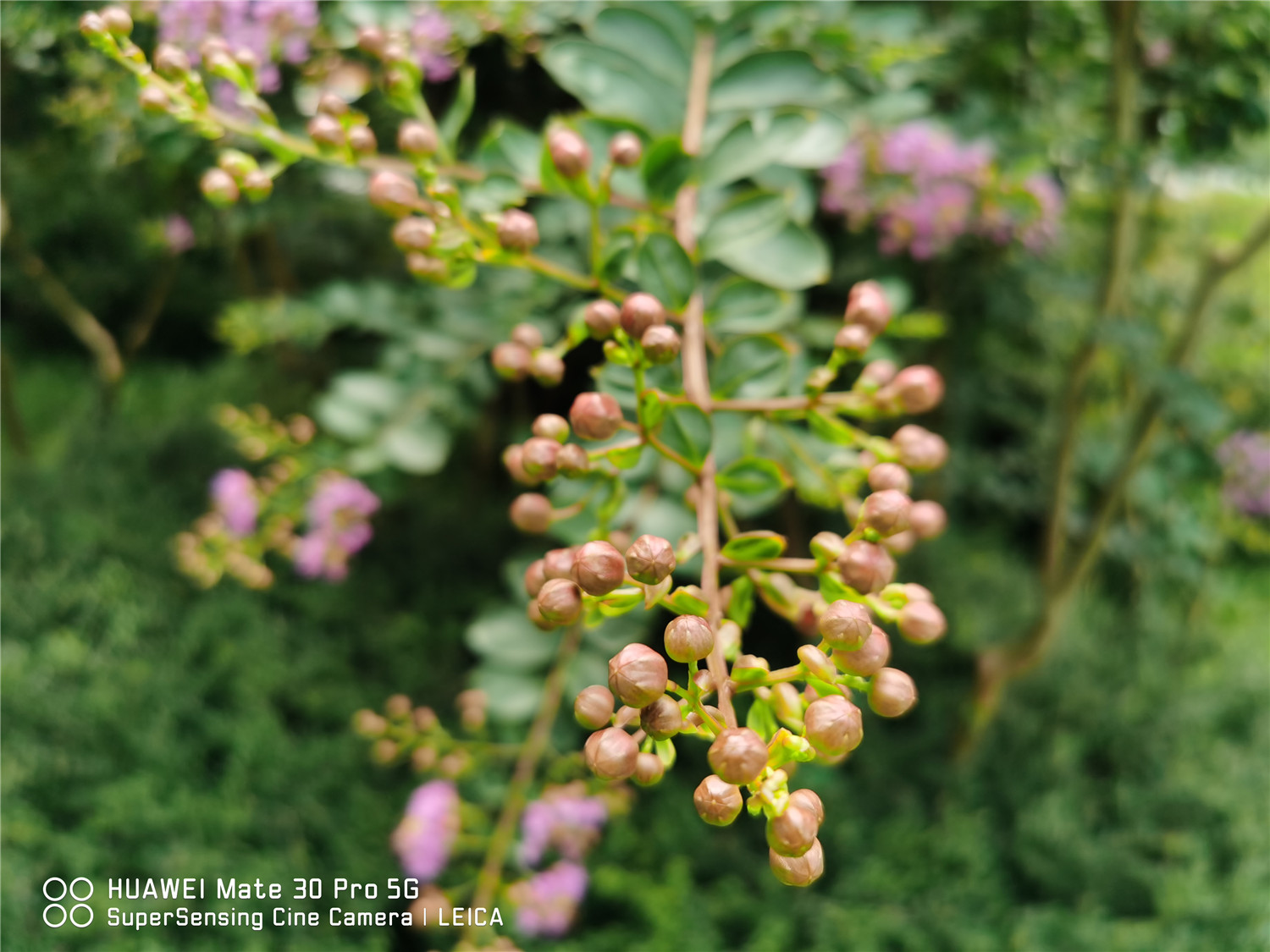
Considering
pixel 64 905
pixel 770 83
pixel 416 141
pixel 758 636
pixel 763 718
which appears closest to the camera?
pixel 763 718

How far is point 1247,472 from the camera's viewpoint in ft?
5.44

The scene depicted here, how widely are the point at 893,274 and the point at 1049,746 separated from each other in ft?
3.35

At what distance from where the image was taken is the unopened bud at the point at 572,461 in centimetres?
47

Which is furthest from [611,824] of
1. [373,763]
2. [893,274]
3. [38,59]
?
[38,59]

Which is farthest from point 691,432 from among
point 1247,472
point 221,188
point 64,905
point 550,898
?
point 1247,472

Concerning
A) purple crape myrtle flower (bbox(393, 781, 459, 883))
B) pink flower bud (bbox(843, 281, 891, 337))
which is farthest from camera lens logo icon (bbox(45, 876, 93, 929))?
pink flower bud (bbox(843, 281, 891, 337))

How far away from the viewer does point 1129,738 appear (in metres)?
1.76

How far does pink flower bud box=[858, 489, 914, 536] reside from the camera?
1.38ft

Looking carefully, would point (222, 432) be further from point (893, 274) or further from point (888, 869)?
point (888, 869)

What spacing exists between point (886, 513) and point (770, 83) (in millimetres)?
531

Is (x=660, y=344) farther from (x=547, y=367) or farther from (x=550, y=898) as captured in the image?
(x=550, y=898)

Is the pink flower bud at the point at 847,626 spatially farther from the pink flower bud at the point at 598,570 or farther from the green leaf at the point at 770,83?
the green leaf at the point at 770,83

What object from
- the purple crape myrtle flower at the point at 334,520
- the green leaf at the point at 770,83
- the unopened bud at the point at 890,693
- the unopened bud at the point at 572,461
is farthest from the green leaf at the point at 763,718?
the purple crape myrtle flower at the point at 334,520

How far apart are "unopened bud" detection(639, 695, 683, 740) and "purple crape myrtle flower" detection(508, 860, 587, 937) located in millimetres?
758
